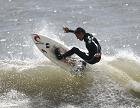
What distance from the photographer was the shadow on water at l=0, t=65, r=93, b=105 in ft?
57.9

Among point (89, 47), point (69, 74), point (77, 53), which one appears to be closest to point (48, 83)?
point (69, 74)

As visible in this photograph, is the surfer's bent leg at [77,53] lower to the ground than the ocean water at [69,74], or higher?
higher

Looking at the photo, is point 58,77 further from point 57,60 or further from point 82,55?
point 82,55

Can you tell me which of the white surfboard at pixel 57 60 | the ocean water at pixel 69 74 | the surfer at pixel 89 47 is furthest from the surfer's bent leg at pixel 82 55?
the ocean water at pixel 69 74

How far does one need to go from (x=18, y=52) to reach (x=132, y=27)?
843 centimetres

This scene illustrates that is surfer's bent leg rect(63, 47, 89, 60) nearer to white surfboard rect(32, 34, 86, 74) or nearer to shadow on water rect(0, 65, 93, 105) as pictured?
white surfboard rect(32, 34, 86, 74)

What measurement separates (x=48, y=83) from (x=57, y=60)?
40.2 inches

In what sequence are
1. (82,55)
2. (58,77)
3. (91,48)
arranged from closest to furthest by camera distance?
1. (91,48)
2. (82,55)
3. (58,77)

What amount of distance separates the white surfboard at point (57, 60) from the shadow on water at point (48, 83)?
44cm

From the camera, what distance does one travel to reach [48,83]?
1855cm

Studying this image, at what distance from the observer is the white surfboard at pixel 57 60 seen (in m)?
18.2

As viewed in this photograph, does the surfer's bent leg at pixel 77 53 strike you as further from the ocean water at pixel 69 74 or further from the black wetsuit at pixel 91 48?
the ocean water at pixel 69 74

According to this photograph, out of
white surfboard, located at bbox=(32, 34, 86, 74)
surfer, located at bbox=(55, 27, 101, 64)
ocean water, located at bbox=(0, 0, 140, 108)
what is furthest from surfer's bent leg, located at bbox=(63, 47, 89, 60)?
ocean water, located at bbox=(0, 0, 140, 108)

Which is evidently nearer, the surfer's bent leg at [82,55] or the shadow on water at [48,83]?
the surfer's bent leg at [82,55]
